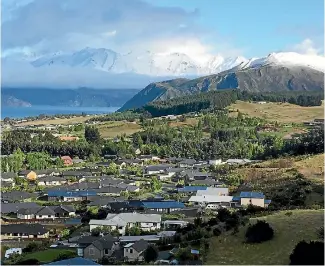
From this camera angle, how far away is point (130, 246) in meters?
22.7

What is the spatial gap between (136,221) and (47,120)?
92.2 meters

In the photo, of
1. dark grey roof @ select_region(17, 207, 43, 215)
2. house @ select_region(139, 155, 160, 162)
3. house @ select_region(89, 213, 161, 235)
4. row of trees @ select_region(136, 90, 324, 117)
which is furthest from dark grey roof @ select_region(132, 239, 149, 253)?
row of trees @ select_region(136, 90, 324, 117)

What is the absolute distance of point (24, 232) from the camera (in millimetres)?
30219

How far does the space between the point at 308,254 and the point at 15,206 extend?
941 inches

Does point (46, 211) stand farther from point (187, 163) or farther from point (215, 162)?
point (215, 162)

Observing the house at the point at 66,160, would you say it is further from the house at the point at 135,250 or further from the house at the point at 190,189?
the house at the point at 135,250

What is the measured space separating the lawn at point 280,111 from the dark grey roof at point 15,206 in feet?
199

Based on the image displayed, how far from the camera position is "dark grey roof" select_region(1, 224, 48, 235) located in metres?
30.1

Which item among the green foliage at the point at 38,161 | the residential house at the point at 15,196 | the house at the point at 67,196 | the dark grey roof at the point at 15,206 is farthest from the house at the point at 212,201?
the green foliage at the point at 38,161

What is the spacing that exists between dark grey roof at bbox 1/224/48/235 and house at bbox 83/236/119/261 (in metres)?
7.10

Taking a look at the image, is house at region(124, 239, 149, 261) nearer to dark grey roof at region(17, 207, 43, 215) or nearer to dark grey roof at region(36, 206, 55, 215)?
dark grey roof at region(36, 206, 55, 215)

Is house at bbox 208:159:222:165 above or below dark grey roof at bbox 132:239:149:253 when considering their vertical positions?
above

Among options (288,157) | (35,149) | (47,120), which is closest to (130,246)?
(288,157)

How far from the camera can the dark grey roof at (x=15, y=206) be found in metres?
36.7
